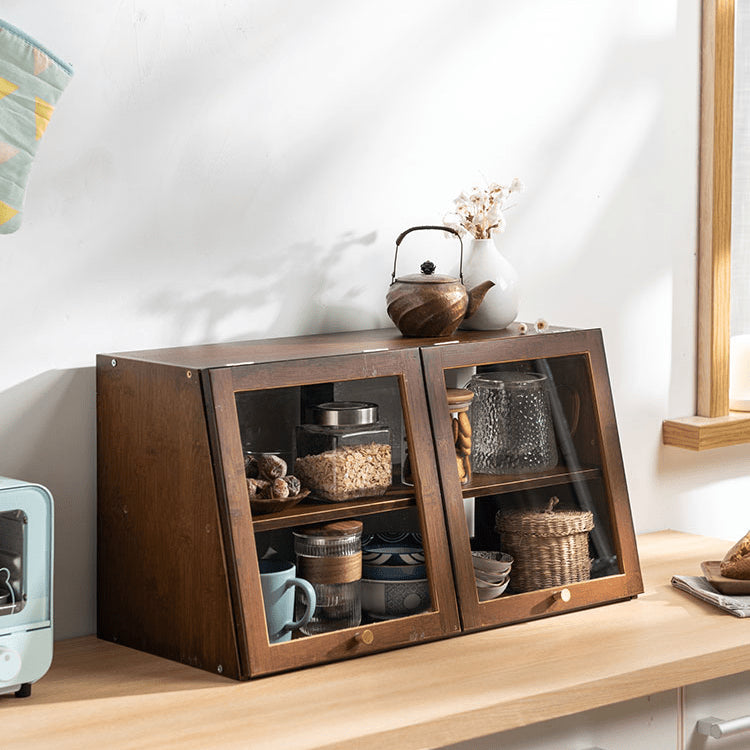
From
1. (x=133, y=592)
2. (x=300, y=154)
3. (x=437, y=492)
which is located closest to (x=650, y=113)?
(x=300, y=154)

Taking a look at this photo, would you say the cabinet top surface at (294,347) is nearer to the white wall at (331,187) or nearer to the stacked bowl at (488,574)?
the white wall at (331,187)

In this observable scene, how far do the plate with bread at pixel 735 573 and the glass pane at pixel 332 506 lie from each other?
551 mm

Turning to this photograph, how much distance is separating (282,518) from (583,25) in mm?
1232

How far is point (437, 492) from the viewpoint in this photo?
6.25 feet

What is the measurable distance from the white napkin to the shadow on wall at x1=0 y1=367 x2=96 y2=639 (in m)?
1.02

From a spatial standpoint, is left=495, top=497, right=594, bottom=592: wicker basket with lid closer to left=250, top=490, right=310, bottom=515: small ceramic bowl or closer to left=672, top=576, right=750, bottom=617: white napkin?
left=672, top=576, right=750, bottom=617: white napkin

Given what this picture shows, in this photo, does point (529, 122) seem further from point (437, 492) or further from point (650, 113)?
point (437, 492)

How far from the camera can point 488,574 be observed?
6.51 feet

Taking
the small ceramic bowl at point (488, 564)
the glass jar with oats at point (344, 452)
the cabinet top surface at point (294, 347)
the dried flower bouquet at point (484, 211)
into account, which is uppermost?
the dried flower bouquet at point (484, 211)

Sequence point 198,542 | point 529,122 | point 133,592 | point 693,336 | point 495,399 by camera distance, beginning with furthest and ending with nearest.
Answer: point 693,336, point 529,122, point 495,399, point 133,592, point 198,542

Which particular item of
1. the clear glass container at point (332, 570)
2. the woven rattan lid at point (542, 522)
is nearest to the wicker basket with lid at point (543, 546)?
the woven rattan lid at point (542, 522)

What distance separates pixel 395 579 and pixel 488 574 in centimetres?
18

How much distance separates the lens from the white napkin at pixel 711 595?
199 centimetres

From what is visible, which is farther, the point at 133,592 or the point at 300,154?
the point at 300,154
